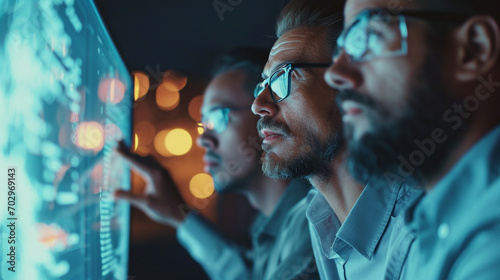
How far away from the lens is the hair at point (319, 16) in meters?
1.08

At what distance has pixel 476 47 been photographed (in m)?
0.61

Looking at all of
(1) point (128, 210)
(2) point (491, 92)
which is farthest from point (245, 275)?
(2) point (491, 92)

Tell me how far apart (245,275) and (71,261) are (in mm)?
1065

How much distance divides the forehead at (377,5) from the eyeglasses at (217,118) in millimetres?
918

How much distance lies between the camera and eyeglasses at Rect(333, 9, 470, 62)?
66cm

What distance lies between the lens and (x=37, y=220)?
573 millimetres

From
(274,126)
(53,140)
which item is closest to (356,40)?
(274,126)

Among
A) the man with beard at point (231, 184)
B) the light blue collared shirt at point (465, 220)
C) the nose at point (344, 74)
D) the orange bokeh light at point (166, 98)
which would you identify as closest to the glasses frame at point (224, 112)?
the man with beard at point (231, 184)

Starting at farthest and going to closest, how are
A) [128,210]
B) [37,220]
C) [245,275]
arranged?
[245,275] < [128,210] < [37,220]

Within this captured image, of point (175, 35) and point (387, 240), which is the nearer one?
point (387, 240)

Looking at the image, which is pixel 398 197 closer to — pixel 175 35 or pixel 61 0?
pixel 61 0

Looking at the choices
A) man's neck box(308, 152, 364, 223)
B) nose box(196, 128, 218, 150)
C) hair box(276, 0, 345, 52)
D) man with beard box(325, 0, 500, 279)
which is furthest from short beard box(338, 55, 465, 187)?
nose box(196, 128, 218, 150)

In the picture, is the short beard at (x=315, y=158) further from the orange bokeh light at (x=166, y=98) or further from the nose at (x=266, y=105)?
the orange bokeh light at (x=166, y=98)

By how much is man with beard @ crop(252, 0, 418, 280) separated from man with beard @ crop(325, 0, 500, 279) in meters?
0.20
